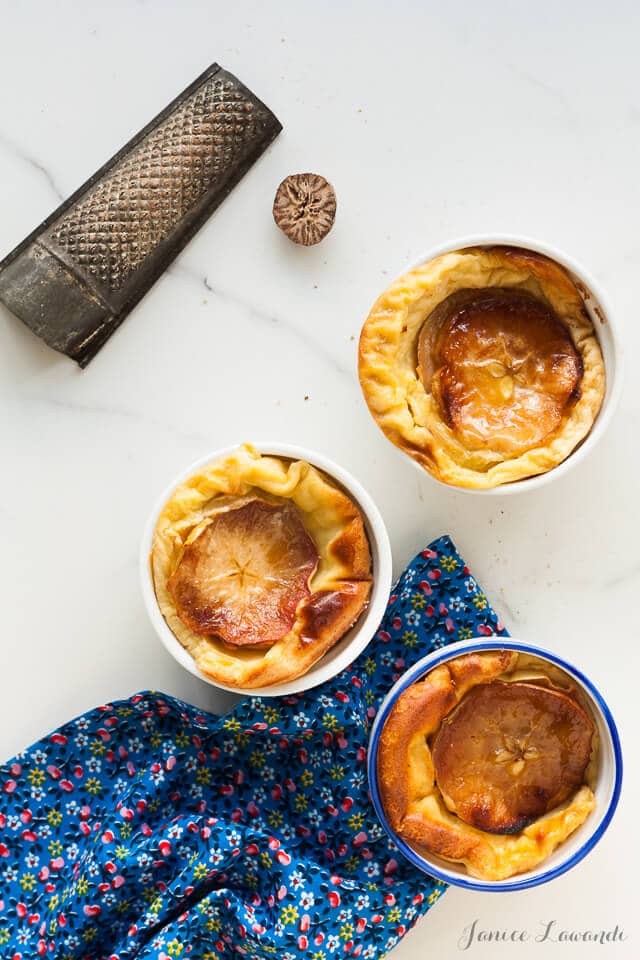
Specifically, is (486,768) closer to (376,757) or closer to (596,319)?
(376,757)

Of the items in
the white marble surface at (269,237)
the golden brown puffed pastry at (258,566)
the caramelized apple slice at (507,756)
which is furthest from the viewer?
the white marble surface at (269,237)

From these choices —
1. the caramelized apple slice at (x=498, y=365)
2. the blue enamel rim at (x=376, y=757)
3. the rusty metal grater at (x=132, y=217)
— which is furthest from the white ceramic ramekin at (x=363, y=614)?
the rusty metal grater at (x=132, y=217)

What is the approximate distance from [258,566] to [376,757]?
A: 16.9 inches

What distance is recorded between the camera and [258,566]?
200cm

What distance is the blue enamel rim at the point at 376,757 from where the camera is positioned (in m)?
1.98

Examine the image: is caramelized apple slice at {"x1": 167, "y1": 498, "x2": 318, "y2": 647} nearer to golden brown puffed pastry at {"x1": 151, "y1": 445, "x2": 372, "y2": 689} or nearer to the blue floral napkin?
golden brown puffed pastry at {"x1": 151, "y1": 445, "x2": 372, "y2": 689}

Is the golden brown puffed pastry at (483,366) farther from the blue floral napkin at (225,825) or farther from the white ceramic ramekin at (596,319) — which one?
the blue floral napkin at (225,825)

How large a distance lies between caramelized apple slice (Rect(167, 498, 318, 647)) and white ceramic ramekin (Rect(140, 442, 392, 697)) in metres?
0.05

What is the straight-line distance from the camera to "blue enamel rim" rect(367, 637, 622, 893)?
1.98m

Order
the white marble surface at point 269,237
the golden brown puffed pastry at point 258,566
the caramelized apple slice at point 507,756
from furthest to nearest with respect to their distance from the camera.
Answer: the white marble surface at point 269,237 → the caramelized apple slice at point 507,756 → the golden brown puffed pastry at point 258,566

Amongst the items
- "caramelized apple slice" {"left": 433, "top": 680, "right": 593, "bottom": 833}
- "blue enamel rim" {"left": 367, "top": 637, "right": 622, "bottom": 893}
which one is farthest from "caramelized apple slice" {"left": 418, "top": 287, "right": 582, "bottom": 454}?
"caramelized apple slice" {"left": 433, "top": 680, "right": 593, "bottom": 833}

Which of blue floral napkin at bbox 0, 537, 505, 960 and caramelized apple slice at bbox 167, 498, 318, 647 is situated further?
blue floral napkin at bbox 0, 537, 505, 960

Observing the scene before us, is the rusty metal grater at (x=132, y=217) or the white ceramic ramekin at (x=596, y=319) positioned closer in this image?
the white ceramic ramekin at (x=596, y=319)

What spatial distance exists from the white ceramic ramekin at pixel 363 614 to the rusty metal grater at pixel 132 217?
441 mm
